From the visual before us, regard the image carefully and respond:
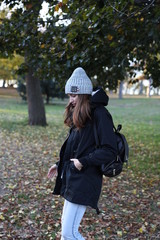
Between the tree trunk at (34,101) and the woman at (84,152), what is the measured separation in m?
11.6

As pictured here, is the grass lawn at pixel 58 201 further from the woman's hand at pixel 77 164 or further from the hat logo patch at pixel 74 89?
the hat logo patch at pixel 74 89

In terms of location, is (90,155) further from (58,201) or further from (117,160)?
(58,201)

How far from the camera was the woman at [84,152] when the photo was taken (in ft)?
8.57

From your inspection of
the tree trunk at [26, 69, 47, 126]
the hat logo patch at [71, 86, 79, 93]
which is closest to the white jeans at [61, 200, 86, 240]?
the hat logo patch at [71, 86, 79, 93]

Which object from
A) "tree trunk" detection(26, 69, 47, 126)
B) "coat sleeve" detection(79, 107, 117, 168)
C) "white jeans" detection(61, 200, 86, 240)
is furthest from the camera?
"tree trunk" detection(26, 69, 47, 126)

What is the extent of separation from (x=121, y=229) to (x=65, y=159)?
80.4 inches

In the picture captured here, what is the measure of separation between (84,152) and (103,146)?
219 mm

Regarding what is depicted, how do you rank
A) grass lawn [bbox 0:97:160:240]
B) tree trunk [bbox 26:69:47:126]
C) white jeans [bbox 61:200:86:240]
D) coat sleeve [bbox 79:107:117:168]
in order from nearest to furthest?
coat sleeve [bbox 79:107:117:168]
white jeans [bbox 61:200:86:240]
grass lawn [bbox 0:97:160:240]
tree trunk [bbox 26:69:47:126]

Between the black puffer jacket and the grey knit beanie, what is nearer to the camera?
the black puffer jacket

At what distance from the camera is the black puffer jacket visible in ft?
8.54

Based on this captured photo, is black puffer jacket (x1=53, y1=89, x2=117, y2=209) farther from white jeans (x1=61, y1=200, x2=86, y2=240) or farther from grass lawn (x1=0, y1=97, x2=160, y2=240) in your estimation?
grass lawn (x1=0, y1=97, x2=160, y2=240)

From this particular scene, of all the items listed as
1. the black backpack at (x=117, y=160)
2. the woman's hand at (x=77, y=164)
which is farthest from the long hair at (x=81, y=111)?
the woman's hand at (x=77, y=164)

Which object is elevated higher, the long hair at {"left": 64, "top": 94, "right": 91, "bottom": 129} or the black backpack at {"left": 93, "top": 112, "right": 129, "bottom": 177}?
the long hair at {"left": 64, "top": 94, "right": 91, "bottom": 129}

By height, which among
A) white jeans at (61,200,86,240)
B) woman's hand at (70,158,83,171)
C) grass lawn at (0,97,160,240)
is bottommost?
grass lawn at (0,97,160,240)
